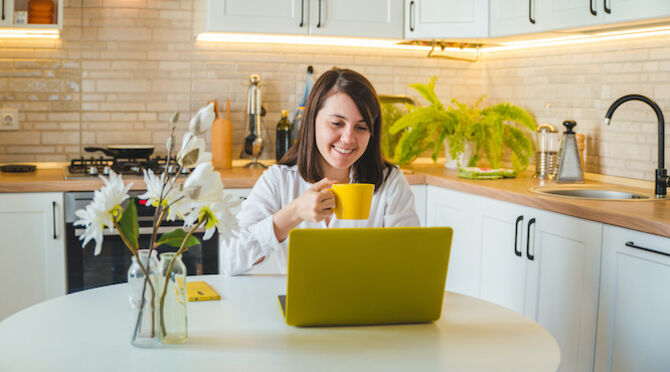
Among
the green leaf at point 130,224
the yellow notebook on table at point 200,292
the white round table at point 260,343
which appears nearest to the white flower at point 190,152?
the green leaf at point 130,224

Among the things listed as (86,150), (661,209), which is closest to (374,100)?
(661,209)

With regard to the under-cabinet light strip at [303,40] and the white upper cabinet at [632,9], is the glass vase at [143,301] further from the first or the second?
the under-cabinet light strip at [303,40]

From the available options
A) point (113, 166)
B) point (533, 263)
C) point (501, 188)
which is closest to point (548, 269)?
point (533, 263)

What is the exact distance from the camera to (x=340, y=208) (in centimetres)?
146

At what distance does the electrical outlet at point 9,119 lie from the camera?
335cm

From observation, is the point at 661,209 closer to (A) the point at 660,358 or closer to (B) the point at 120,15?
(A) the point at 660,358

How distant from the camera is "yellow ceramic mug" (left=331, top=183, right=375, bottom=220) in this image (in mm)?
1415

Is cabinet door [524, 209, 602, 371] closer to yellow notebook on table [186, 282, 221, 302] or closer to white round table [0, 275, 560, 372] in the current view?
white round table [0, 275, 560, 372]

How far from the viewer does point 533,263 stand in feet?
8.46

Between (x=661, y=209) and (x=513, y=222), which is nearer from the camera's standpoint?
(x=661, y=209)

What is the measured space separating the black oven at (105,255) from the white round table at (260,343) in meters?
1.51

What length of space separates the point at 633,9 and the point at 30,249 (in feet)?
8.33

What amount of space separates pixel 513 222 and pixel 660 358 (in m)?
0.81

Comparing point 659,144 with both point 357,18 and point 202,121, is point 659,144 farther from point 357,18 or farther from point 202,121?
point 202,121
